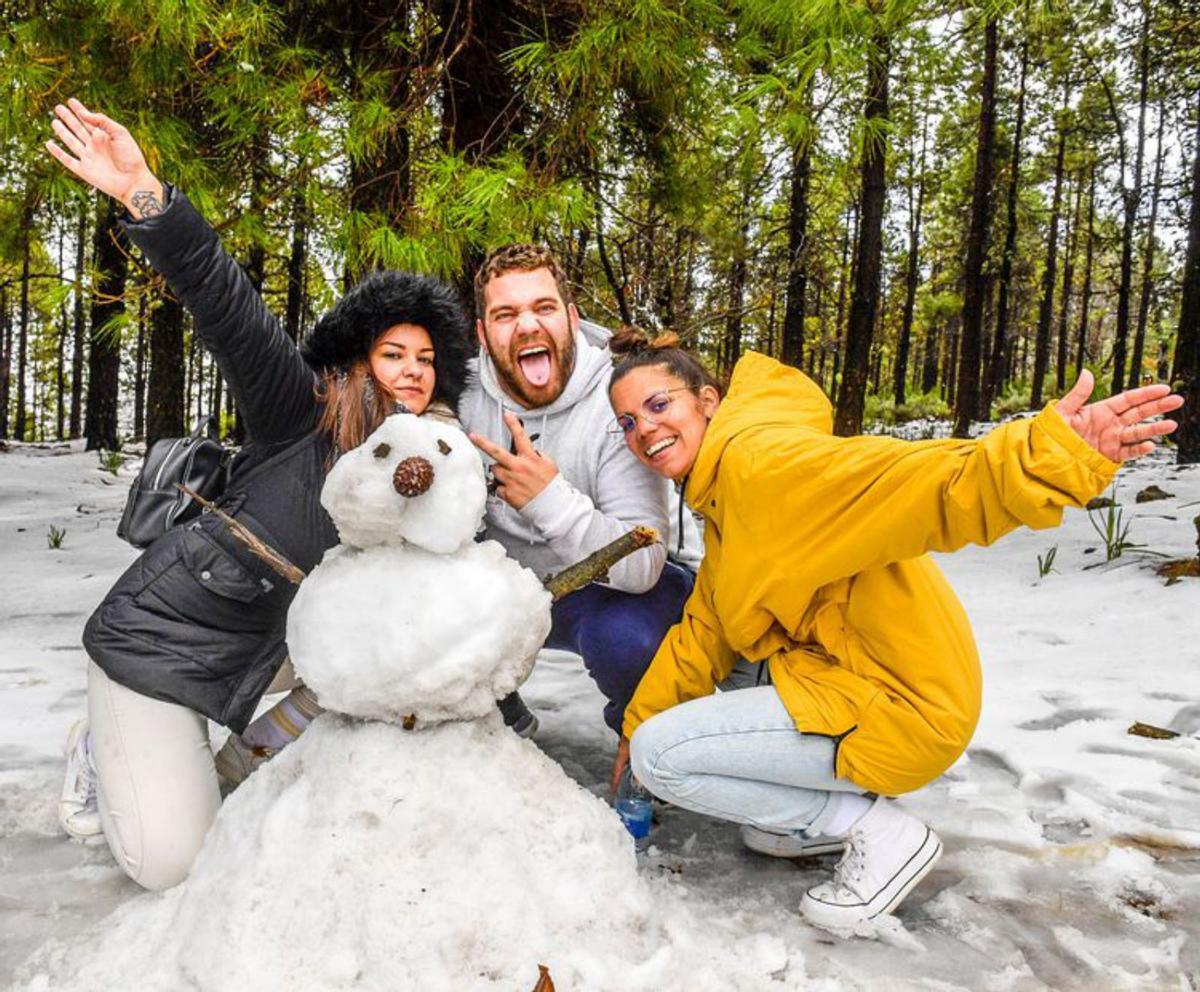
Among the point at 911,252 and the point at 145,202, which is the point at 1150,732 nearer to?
the point at 145,202

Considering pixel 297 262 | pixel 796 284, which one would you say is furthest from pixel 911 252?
pixel 297 262

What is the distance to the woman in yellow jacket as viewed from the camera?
1.67 meters

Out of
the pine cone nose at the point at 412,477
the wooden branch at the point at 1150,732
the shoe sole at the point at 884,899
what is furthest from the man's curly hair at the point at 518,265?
the wooden branch at the point at 1150,732

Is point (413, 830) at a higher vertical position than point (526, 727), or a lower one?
higher

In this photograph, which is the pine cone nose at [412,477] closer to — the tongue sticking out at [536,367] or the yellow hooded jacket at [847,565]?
the yellow hooded jacket at [847,565]

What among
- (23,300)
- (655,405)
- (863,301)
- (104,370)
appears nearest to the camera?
(655,405)

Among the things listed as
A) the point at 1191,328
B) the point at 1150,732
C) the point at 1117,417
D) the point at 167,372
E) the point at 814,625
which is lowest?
the point at 1150,732

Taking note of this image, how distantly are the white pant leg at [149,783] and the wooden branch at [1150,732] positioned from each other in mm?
2867

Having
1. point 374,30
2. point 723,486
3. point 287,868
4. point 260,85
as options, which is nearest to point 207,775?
point 287,868

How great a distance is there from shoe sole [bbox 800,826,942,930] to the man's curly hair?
1728mm

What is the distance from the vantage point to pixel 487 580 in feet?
5.17

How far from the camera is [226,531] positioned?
6.77ft

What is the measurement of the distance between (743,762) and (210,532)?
1.42 metres

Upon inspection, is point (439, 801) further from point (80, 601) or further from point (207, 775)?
point (80, 601)
